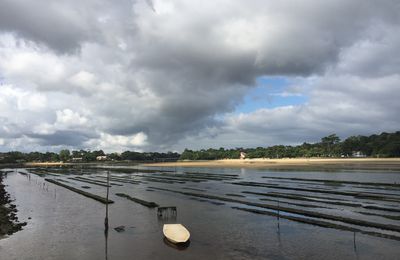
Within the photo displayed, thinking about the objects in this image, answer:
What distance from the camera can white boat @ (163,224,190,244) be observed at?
20797 millimetres

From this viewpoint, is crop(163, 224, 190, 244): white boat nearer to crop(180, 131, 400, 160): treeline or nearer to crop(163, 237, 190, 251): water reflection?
crop(163, 237, 190, 251): water reflection

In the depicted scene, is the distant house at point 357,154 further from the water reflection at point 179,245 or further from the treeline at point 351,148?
the water reflection at point 179,245

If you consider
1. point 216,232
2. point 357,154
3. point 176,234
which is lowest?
point 216,232

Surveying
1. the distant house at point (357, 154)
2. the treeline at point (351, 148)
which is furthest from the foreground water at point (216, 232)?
the distant house at point (357, 154)

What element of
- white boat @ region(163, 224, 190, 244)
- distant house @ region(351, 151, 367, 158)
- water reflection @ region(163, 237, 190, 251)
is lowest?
water reflection @ region(163, 237, 190, 251)

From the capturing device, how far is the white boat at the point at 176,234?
2080 centimetres

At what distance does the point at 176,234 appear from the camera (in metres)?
21.4

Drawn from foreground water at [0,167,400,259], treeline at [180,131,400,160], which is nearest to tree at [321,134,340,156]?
treeline at [180,131,400,160]

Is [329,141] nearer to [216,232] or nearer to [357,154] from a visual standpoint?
[357,154]

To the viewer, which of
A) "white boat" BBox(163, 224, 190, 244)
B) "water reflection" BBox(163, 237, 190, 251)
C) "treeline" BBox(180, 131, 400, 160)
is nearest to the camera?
"water reflection" BBox(163, 237, 190, 251)

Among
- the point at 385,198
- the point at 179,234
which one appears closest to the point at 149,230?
the point at 179,234

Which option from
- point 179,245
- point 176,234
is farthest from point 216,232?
point 179,245

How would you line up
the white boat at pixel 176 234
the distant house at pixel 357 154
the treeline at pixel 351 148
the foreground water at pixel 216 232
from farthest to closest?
the distant house at pixel 357 154 → the treeline at pixel 351 148 → the white boat at pixel 176 234 → the foreground water at pixel 216 232

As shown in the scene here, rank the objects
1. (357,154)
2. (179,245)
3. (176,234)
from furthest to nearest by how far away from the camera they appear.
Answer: (357,154) < (176,234) < (179,245)
